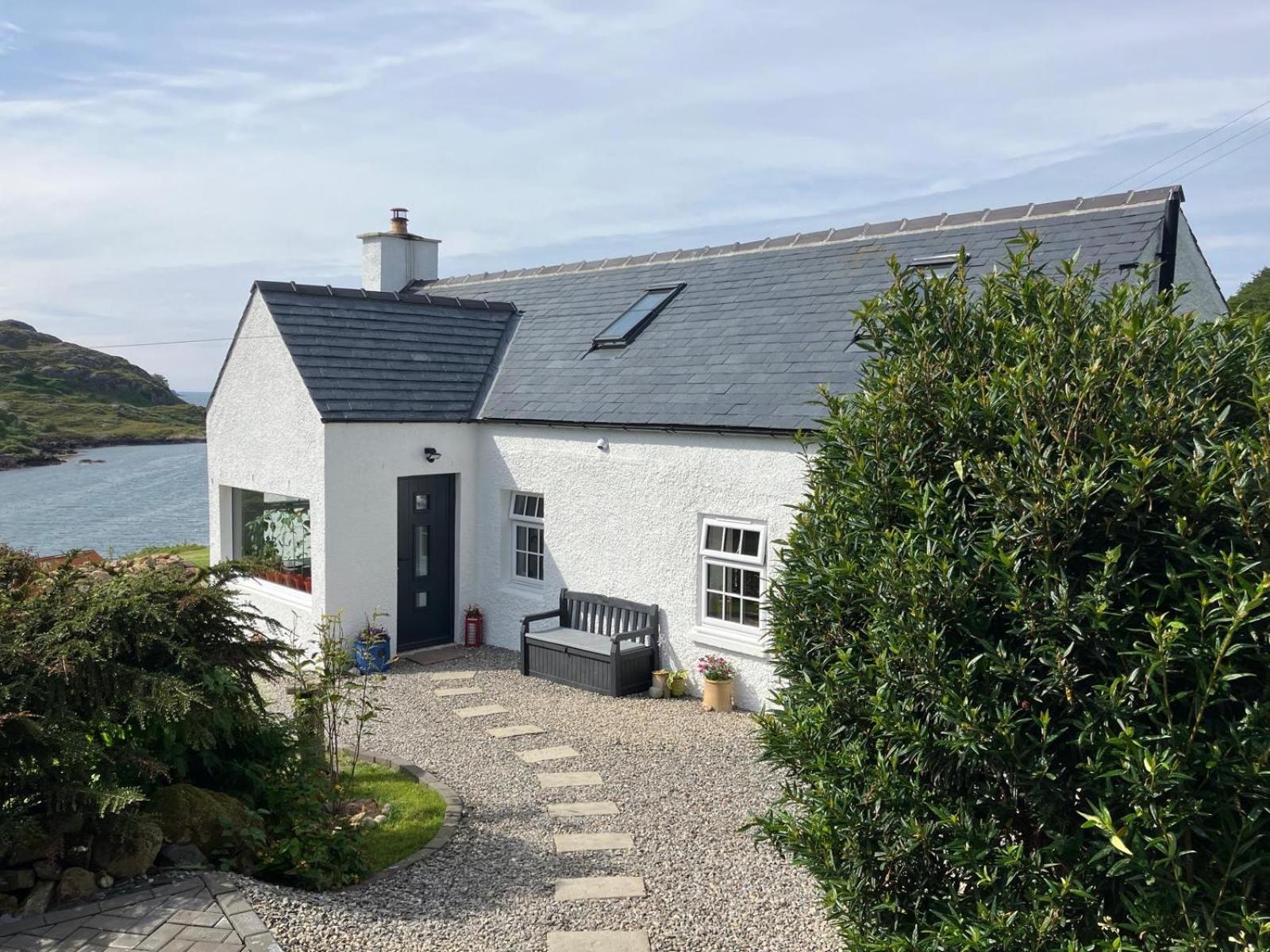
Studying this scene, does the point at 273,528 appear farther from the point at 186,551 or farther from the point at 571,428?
the point at 186,551

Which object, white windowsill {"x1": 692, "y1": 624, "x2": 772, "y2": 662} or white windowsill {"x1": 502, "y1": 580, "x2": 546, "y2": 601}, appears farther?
white windowsill {"x1": 502, "y1": 580, "x2": 546, "y2": 601}

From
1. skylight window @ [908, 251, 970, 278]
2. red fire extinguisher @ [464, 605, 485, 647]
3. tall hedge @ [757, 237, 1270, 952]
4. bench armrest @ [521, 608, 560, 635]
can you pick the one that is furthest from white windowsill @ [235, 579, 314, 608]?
tall hedge @ [757, 237, 1270, 952]

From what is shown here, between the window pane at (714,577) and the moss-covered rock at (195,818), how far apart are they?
22.2 feet

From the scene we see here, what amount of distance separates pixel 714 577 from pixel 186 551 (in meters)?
14.4

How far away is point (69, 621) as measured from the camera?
6441 mm

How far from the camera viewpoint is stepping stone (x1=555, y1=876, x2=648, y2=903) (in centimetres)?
668

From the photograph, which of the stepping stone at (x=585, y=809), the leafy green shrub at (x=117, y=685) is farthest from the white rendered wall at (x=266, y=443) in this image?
the stepping stone at (x=585, y=809)

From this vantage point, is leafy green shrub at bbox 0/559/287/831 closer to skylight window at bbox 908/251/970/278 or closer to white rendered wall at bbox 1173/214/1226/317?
skylight window at bbox 908/251/970/278

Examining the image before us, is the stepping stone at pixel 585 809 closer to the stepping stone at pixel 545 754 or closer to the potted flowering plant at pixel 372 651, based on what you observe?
the stepping stone at pixel 545 754

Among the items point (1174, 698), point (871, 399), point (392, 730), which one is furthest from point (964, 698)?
point (392, 730)

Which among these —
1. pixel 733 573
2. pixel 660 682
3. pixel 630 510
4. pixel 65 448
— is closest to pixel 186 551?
pixel 630 510

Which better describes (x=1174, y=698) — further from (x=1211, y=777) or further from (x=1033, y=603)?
(x=1033, y=603)

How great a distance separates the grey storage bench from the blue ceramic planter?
6.81ft

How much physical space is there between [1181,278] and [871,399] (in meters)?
9.88
